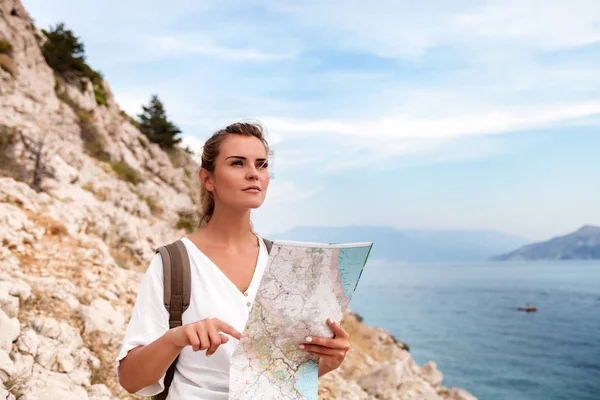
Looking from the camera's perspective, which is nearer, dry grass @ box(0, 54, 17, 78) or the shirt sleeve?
the shirt sleeve

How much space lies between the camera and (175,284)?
1968mm

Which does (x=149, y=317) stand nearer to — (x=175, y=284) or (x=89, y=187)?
(x=175, y=284)

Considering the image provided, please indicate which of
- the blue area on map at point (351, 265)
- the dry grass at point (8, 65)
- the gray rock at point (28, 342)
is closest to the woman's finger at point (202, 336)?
the blue area on map at point (351, 265)

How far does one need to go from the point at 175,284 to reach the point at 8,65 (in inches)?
783

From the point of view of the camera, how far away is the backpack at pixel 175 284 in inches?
76.9

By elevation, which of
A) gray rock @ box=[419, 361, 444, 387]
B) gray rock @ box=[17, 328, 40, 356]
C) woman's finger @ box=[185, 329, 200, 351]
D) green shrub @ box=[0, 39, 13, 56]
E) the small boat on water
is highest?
green shrub @ box=[0, 39, 13, 56]

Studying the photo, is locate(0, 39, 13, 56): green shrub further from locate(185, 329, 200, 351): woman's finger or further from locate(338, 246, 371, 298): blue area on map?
locate(338, 246, 371, 298): blue area on map

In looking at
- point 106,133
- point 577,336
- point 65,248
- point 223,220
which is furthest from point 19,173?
point 577,336

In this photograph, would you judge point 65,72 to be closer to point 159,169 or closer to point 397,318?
point 159,169

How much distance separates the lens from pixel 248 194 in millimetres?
2127

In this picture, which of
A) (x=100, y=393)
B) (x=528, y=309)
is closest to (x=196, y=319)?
(x=100, y=393)

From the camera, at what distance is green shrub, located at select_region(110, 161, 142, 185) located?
60.3ft

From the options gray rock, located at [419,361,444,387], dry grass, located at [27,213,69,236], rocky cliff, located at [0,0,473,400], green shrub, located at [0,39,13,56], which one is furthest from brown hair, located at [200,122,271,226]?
green shrub, located at [0,39,13,56]

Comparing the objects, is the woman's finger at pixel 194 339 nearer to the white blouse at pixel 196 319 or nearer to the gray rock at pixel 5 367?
the white blouse at pixel 196 319
